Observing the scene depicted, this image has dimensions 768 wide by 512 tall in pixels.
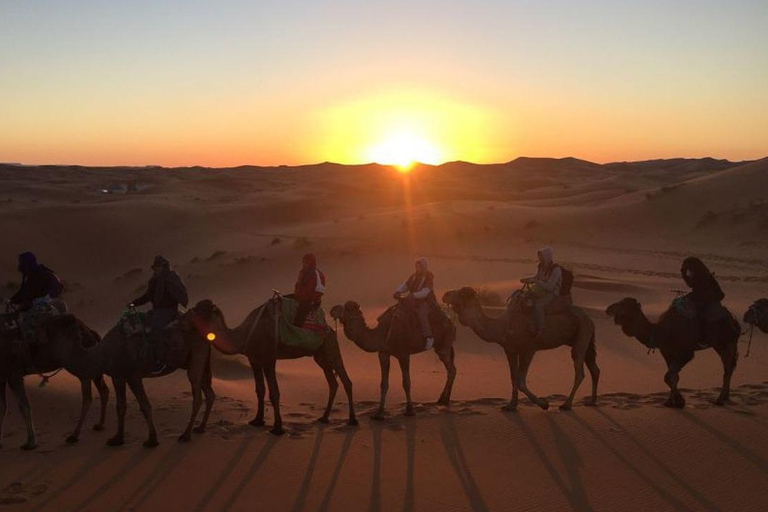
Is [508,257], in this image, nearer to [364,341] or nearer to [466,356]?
[466,356]

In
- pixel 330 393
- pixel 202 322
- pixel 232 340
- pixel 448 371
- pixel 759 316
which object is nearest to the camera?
pixel 202 322

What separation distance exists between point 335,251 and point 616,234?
698 inches

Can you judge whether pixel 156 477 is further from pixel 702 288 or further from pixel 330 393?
pixel 702 288

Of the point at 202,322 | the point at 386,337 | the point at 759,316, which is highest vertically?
the point at 202,322

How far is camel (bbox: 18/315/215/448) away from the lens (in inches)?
353

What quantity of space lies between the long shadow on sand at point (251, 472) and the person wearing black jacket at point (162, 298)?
1807mm

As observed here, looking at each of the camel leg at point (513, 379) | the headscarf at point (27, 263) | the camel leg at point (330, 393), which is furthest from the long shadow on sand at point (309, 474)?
the headscarf at point (27, 263)

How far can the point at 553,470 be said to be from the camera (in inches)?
329

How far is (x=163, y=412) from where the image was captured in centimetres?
1107

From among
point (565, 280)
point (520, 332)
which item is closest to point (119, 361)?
point (520, 332)

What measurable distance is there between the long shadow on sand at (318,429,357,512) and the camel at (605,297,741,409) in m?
4.89

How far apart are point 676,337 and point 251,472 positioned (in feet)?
23.0

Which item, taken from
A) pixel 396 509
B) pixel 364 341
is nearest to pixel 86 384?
pixel 364 341

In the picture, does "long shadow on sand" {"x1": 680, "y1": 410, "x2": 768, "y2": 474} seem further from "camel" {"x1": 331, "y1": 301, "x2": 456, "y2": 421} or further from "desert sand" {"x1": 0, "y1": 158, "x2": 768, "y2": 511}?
"camel" {"x1": 331, "y1": 301, "x2": 456, "y2": 421}
